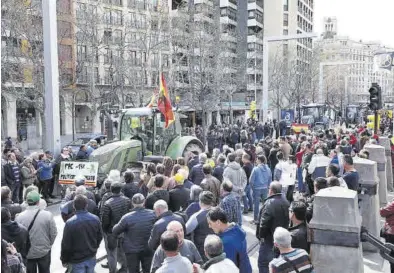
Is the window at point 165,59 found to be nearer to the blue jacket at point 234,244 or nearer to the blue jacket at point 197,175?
the blue jacket at point 197,175

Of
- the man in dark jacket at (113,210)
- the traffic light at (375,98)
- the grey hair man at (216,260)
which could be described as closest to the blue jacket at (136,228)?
the man in dark jacket at (113,210)

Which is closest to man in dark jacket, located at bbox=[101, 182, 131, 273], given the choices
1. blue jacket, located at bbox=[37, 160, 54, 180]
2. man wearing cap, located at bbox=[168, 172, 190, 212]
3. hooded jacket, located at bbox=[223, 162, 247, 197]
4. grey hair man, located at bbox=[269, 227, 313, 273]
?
man wearing cap, located at bbox=[168, 172, 190, 212]

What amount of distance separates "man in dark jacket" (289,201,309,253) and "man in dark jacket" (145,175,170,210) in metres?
2.32

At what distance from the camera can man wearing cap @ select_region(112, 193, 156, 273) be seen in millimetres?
6191

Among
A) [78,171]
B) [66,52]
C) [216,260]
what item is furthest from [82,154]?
[66,52]

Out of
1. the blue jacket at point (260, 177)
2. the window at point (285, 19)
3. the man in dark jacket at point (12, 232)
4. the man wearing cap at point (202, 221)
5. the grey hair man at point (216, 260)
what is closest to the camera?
the grey hair man at point (216, 260)

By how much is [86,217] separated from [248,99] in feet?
200

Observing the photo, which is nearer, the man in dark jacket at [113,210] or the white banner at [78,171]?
the man in dark jacket at [113,210]

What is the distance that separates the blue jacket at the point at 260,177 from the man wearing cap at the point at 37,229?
5.18 meters

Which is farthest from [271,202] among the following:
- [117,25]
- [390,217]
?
[117,25]

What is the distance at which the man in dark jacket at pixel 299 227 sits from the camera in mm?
5758

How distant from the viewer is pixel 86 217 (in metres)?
6.06

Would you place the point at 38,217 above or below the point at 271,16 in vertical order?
below

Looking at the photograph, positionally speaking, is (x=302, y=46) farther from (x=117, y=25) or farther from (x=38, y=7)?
(x=38, y=7)
